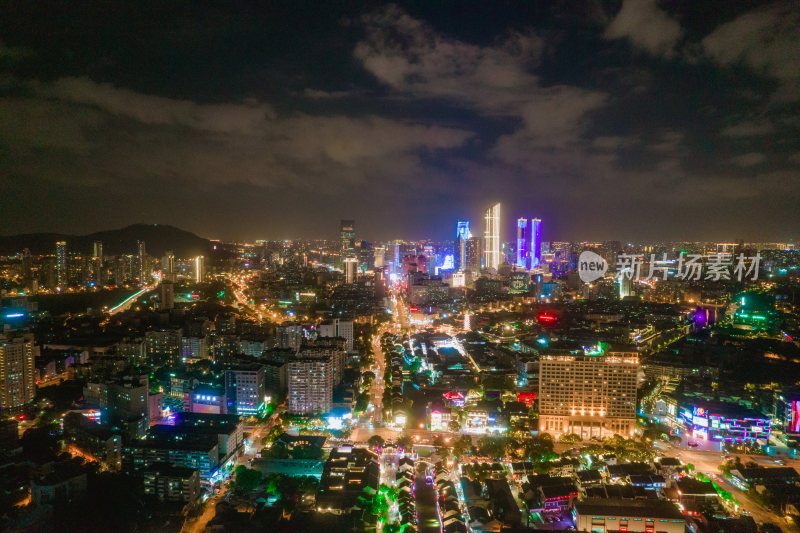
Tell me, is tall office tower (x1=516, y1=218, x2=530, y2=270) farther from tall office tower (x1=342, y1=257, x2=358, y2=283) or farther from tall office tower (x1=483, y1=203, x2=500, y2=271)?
tall office tower (x1=342, y1=257, x2=358, y2=283)

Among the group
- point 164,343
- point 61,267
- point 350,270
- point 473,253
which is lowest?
point 164,343

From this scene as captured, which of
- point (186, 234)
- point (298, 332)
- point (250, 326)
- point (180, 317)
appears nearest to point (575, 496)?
point (298, 332)

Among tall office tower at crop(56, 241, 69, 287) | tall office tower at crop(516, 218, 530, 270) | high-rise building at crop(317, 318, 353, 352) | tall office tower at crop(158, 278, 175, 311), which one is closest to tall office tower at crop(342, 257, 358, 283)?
tall office tower at crop(158, 278, 175, 311)

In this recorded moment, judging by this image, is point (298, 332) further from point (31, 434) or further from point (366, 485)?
point (366, 485)

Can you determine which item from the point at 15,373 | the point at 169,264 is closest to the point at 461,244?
the point at 169,264

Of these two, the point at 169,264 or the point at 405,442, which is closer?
the point at 405,442

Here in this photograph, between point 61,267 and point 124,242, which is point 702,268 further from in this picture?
point 124,242
